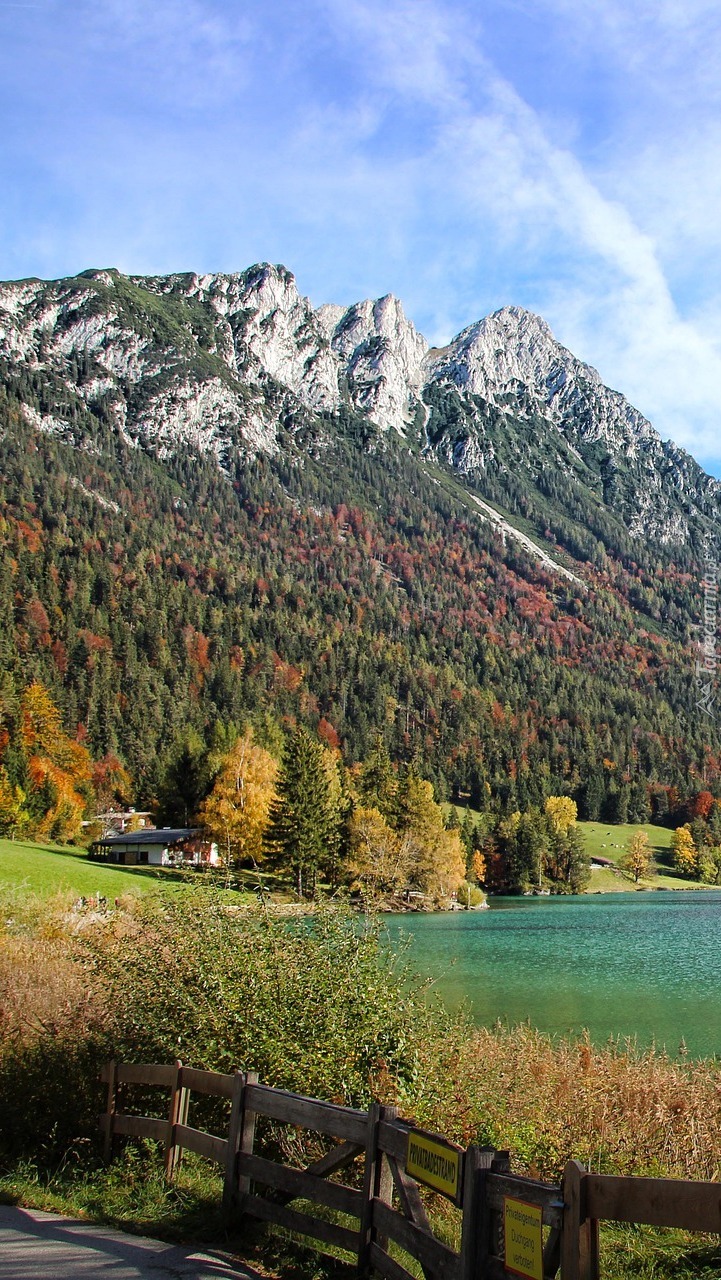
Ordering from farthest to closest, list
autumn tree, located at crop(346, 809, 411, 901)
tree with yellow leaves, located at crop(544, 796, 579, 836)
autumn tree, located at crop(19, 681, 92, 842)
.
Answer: tree with yellow leaves, located at crop(544, 796, 579, 836)
autumn tree, located at crop(19, 681, 92, 842)
autumn tree, located at crop(346, 809, 411, 901)

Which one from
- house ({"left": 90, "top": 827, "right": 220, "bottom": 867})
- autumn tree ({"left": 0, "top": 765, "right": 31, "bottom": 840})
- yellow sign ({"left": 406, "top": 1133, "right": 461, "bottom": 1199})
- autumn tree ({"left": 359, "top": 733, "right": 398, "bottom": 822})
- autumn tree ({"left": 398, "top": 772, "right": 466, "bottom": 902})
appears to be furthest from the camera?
autumn tree ({"left": 359, "top": 733, "right": 398, "bottom": 822})

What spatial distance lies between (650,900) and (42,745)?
7641 cm

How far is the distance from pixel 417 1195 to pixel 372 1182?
0.65m

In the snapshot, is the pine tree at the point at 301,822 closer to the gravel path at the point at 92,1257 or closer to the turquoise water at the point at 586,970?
the turquoise water at the point at 586,970

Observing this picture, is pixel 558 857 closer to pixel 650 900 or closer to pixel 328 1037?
pixel 650 900

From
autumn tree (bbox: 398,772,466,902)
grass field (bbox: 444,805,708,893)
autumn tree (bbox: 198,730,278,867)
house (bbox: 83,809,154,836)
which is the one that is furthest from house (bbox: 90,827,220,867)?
grass field (bbox: 444,805,708,893)

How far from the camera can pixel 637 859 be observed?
138 metres

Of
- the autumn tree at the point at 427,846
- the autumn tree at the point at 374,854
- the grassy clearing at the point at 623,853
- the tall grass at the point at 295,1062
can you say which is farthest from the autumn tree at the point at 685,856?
the tall grass at the point at 295,1062

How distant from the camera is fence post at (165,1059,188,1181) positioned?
10.5m

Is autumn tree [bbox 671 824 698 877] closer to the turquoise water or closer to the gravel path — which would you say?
the turquoise water

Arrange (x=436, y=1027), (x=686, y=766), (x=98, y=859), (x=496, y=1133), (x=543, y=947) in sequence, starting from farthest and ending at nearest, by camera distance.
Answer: (x=686, y=766), (x=98, y=859), (x=543, y=947), (x=436, y=1027), (x=496, y=1133)

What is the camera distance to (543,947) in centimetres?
5097

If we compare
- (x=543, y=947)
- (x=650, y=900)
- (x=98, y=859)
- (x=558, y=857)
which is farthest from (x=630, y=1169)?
(x=558, y=857)

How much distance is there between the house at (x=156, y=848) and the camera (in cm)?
8419
